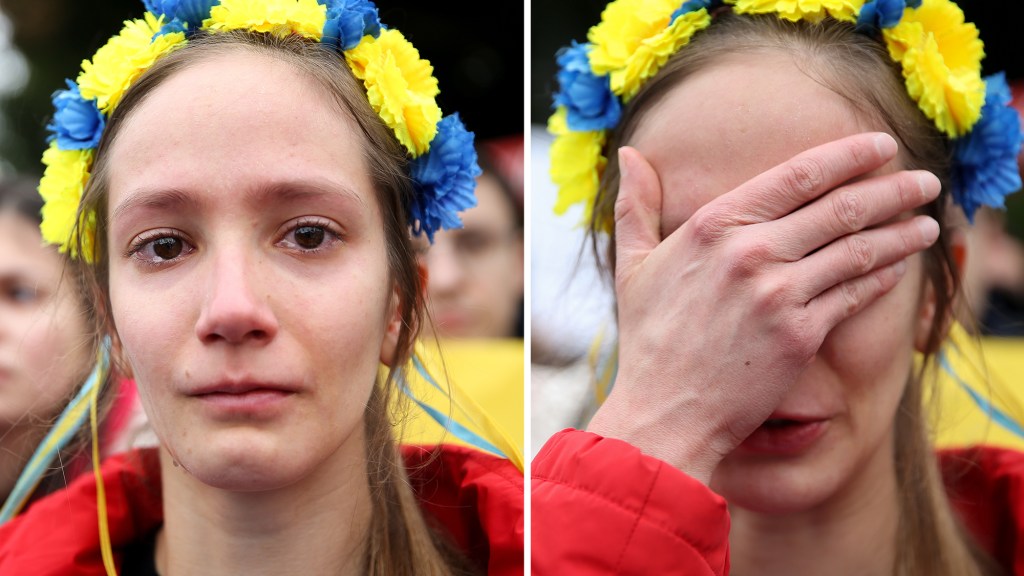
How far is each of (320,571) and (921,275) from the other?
3.29 feet

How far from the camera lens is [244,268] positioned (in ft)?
4.05

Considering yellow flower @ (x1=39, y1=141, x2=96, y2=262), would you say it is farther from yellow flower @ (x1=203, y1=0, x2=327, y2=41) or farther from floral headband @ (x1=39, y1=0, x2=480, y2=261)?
yellow flower @ (x1=203, y1=0, x2=327, y2=41)

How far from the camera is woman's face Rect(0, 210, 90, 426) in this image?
155 centimetres

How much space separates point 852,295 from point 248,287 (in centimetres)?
81

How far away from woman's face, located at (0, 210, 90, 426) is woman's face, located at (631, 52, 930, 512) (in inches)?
38.9

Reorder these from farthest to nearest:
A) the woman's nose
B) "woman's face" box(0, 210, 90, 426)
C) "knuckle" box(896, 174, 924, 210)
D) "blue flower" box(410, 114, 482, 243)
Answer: "woman's face" box(0, 210, 90, 426)
"blue flower" box(410, 114, 482, 243)
"knuckle" box(896, 174, 924, 210)
the woman's nose

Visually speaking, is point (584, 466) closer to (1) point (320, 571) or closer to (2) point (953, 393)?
(1) point (320, 571)

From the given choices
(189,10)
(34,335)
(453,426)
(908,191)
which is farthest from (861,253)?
(34,335)

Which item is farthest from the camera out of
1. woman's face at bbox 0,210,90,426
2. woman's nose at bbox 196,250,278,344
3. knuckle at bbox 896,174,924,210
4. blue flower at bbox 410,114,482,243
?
woman's face at bbox 0,210,90,426

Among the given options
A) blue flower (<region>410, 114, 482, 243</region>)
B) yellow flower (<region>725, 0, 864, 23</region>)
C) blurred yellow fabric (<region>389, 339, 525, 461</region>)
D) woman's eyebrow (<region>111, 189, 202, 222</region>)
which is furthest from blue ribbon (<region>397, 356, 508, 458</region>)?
yellow flower (<region>725, 0, 864, 23</region>)

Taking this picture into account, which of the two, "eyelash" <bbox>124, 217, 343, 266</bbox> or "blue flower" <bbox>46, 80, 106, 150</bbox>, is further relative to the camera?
"blue flower" <bbox>46, 80, 106, 150</bbox>

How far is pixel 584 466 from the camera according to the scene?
4.17 ft

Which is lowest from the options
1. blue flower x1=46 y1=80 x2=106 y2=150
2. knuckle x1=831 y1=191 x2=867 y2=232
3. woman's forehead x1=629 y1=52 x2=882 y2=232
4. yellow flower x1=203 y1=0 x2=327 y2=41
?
knuckle x1=831 y1=191 x2=867 y2=232

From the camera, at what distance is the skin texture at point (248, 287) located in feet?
4.01
